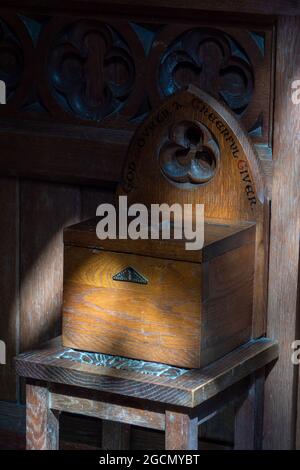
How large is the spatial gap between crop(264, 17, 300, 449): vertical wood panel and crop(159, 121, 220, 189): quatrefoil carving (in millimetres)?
153

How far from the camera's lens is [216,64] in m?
2.53

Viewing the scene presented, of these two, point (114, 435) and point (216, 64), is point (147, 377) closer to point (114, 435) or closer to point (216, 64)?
point (114, 435)

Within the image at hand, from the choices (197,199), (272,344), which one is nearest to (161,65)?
(197,199)

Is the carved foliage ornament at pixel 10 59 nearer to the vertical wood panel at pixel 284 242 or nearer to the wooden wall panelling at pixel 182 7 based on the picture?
the wooden wall panelling at pixel 182 7

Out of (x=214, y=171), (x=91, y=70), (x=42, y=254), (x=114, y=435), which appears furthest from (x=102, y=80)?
(x=114, y=435)

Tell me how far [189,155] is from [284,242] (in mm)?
302

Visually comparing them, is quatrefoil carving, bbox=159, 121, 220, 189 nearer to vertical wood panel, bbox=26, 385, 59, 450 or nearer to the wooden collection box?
the wooden collection box

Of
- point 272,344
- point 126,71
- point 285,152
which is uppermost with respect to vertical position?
point 126,71

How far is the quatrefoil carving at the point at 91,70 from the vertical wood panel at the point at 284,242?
1.33 feet

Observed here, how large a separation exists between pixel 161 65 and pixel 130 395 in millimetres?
825

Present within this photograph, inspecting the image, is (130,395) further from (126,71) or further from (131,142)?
(126,71)

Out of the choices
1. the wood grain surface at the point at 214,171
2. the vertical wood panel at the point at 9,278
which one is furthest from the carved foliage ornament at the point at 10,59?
the wood grain surface at the point at 214,171

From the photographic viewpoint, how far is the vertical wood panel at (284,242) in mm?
2439

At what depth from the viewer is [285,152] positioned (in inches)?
97.4
